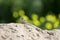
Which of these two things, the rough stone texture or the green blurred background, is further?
the green blurred background

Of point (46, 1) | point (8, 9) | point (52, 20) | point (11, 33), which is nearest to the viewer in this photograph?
point (11, 33)

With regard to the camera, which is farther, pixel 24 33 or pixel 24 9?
pixel 24 9

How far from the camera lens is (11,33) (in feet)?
4.56

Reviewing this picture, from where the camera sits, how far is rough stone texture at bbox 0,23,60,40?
137cm

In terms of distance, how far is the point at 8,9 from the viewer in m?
3.97

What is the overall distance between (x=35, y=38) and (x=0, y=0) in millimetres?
2722

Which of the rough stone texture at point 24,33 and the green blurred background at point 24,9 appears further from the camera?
the green blurred background at point 24,9

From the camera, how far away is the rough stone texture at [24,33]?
1.37 meters

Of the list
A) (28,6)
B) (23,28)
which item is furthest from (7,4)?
(23,28)

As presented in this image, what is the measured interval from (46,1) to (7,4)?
731mm

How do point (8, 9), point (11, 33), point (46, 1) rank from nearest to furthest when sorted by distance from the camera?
point (11, 33) < point (8, 9) < point (46, 1)

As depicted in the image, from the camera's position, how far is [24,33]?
141 centimetres

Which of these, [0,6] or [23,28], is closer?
[23,28]

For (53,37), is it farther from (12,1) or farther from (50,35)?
(12,1)
